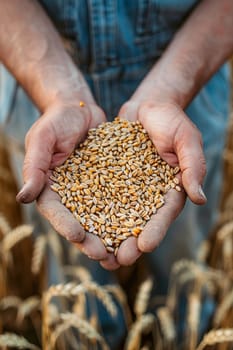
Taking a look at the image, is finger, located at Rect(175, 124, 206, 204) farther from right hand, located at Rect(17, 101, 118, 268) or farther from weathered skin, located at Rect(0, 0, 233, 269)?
right hand, located at Rect(17, 101, 118, 268)

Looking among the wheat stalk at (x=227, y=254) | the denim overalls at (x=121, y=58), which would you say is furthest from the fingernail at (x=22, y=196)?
the wheat stalk at (x=227, y=254)

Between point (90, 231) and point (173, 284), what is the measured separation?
717 mm

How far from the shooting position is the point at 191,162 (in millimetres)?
1113

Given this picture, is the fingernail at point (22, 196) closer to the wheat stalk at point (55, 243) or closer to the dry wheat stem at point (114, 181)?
the dry wheat stem at point (114, 181)

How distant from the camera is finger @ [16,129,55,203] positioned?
107cm

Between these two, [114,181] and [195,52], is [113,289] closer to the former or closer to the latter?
[114,181]

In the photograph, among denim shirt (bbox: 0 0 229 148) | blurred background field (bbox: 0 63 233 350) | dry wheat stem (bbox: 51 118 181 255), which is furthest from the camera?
blurred background field (bbox: 0 63 233 350)

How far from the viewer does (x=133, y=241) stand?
3.70 feet

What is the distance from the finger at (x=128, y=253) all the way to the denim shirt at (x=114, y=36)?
0.45m

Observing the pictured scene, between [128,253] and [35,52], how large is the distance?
→ 535mm

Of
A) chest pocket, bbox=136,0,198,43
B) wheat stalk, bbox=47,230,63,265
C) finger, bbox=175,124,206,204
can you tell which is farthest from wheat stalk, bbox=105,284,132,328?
chest pocket, bbox=136,0,198,43

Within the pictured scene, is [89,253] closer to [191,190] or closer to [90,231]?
[90,231]

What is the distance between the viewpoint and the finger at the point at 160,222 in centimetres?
108

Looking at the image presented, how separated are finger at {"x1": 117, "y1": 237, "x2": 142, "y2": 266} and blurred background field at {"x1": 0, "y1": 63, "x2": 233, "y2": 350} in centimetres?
23
